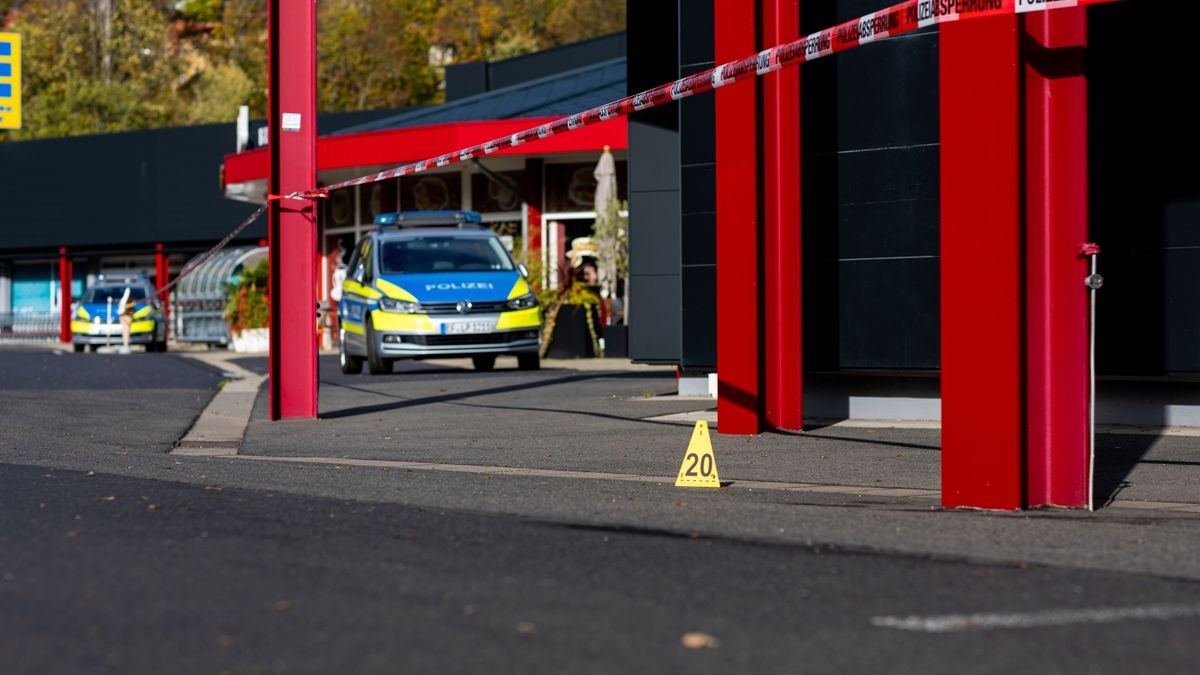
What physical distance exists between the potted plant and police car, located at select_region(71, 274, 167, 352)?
1.77m

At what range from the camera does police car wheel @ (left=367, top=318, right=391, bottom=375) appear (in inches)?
901

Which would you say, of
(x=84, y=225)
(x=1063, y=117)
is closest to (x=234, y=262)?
(x=84, y=225)

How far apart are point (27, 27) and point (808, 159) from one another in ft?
221

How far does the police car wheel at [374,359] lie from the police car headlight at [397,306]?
31cm

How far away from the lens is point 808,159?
14.3m

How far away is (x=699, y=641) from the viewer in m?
5.15

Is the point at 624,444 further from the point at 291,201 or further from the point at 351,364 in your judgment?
the point at 351,364

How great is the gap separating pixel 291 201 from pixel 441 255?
7.83 meters

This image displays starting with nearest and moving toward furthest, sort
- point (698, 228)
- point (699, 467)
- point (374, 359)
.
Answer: point (699, 467) → point (698, 228) → point (374, 359)

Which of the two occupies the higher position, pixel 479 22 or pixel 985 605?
pixel 479 22

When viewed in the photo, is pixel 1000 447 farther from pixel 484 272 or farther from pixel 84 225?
pixel 84 225

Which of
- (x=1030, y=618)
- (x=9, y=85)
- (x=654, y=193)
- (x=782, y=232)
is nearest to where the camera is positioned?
(x=1030, y=618)

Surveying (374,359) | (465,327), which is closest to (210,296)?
(374,359)

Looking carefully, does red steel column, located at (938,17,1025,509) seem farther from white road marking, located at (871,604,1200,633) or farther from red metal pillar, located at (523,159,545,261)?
red metal pillar, located at (523,159,545,261)
